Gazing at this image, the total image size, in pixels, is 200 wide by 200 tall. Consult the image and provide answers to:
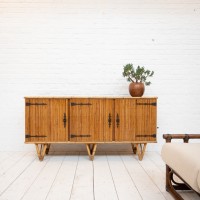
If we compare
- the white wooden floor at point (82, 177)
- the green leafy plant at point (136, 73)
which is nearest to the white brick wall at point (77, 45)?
the green leafy plant at point (136, 73)

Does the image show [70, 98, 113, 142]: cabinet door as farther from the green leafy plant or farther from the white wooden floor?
the green leafy plant

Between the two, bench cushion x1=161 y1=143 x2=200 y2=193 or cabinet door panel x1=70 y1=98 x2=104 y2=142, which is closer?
bench cushion x1=161 y1=143 x2=200 y2=193

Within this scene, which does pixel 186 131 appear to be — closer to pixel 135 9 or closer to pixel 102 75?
pixel 102 75

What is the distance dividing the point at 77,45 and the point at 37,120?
4.86ft

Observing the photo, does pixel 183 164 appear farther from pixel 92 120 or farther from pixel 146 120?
pixel 92 120

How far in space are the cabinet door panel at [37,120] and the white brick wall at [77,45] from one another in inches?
30.3

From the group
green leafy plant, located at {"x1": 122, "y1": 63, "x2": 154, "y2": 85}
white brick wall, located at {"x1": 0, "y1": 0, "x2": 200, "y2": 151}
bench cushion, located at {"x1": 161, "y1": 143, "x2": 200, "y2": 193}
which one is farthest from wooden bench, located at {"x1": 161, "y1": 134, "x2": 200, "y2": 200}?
white brick wall, located at {"x1": 0, "y1": 0, "x2": 200, "y2": 151}

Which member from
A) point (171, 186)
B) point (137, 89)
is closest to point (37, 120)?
point (137, 89)

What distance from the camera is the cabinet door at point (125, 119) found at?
4184mm

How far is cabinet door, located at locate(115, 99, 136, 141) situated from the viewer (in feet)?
13.7

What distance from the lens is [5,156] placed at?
451 cm

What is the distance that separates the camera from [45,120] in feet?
13.6

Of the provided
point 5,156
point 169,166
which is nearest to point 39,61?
point 5,156

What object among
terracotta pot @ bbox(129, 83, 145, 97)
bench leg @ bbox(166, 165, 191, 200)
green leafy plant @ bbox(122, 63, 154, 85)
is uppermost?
green leafy plant @ bbox(122, 63, 154, 85)
